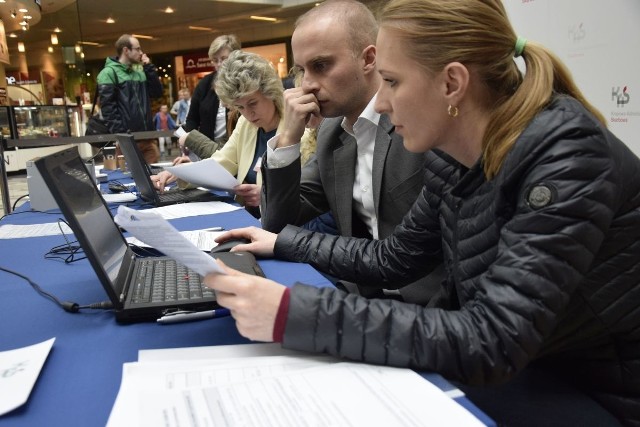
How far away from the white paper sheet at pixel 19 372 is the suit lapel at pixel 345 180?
3.24 ft

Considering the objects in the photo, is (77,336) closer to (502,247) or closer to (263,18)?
(502,247)

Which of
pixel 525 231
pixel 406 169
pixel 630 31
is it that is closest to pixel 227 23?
pixel 630 31

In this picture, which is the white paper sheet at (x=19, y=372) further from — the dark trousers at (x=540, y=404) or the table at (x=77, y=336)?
the dark trousers at (x=540, y=404)

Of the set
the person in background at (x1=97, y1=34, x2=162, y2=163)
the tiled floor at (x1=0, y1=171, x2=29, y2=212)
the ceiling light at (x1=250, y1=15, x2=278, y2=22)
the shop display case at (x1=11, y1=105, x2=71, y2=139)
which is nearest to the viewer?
the person in background at (x1=97, y1=34, x2=162, y2=163)

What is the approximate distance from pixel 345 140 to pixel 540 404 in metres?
1.02

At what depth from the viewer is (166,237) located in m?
0.74

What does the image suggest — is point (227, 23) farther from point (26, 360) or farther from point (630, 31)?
point (26, 360)

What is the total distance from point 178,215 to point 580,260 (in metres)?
1.47

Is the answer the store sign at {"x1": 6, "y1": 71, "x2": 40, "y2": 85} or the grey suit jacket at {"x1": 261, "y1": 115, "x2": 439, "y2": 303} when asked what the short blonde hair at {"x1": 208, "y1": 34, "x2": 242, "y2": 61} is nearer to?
the grey suit jacket at {"x1": 261, "y1": 115, "x2": 439, "y2": 303}

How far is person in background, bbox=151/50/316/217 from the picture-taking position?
2.48 metres

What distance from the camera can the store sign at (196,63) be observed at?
13953 mm

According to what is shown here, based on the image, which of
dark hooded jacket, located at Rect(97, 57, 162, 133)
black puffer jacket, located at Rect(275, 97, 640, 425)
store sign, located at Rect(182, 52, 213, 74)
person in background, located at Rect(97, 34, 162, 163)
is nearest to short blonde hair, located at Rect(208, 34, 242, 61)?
person in background, located at Rect(97, 34, 162, 163)

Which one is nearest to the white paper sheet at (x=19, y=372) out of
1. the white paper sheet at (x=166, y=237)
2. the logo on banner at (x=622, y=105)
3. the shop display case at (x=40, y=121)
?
the white paper sheet at (x=166, y=237)

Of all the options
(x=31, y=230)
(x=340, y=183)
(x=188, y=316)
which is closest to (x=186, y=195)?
(x=31, y=230)
